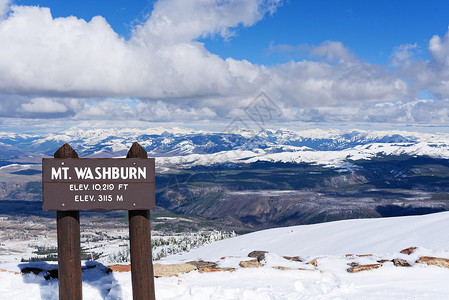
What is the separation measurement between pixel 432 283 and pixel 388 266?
7.29 ft

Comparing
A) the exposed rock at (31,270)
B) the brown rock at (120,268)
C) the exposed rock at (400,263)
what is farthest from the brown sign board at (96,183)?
the exposed rock at (400,263)

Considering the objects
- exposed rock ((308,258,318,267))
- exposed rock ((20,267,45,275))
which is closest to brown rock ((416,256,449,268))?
exposed rock ((308,258,318,267))

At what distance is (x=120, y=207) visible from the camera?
11.0 metres

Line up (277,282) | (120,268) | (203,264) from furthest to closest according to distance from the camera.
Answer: (203,264), (120,268), (277,282)

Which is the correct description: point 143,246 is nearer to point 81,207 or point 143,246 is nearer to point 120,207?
point 120,207

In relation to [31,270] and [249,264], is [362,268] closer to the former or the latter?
[249,264]

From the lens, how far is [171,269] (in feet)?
50.5

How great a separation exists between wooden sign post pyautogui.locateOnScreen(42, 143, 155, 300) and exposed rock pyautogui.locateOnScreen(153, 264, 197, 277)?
384cm

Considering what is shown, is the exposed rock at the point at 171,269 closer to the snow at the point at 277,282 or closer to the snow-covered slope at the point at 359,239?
the snow at the point at 277,282

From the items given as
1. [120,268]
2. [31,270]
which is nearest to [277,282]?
[120,268]

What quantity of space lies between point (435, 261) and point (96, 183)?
13.6m

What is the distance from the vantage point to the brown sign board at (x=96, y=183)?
36.3ft

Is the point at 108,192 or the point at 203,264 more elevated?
the point at 108,192

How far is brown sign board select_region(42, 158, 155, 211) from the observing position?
1105 centimetres
